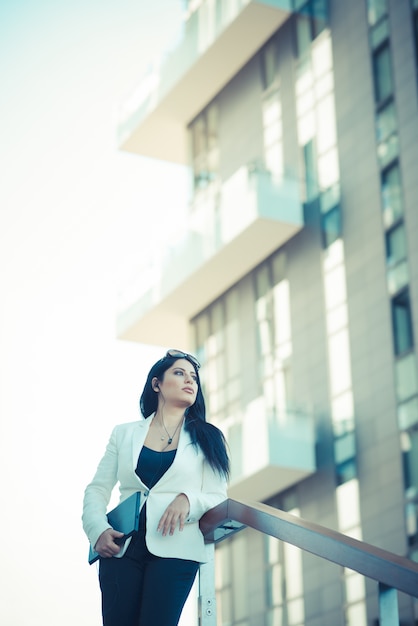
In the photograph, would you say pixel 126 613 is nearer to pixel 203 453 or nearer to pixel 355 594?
pixel 203 453

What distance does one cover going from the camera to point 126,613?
14.6 ft

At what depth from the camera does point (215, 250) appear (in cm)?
2097

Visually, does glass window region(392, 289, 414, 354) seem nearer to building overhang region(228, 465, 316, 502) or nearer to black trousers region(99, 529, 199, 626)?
building overhang region(228, 465, 316, 502)

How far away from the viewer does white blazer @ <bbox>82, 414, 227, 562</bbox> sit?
4480 millimetres

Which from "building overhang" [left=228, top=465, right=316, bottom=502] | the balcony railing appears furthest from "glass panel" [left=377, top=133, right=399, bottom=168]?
"building overhang" [left=228, top=465, right=316, bottom=502]

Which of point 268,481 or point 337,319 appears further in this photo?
point 337,319

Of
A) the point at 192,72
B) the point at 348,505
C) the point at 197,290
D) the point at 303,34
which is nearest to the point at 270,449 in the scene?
the point at 348,505

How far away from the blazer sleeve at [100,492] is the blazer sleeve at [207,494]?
1.14ft

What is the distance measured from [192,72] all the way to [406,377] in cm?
876

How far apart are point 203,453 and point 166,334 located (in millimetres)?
19730

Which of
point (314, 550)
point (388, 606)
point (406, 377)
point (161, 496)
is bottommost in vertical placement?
point (388, 606)

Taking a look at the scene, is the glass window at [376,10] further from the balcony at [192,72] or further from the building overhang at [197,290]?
the building overhang at [197,290]

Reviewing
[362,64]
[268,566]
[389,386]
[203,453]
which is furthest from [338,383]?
[203,453]

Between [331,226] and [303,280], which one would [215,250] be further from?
[331,226]
